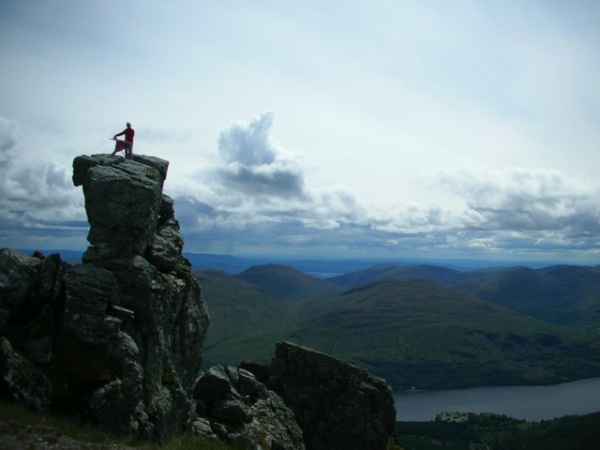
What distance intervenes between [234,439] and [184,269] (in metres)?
13.5

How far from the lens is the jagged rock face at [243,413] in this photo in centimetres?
3472

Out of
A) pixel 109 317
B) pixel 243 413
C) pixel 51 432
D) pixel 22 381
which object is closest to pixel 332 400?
pixel 243 413

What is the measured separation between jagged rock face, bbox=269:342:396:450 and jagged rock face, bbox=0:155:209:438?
15.5 meters

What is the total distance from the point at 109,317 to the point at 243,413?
16769 millimetres

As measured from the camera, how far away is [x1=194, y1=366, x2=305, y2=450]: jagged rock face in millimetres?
34719

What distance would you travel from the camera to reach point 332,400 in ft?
155

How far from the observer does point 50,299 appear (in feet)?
84.8

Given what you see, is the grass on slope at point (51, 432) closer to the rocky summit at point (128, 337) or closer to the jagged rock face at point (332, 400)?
the rocky summit at point (128, 337)

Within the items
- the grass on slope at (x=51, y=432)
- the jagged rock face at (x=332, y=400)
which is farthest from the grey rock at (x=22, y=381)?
the jagged rock face at (x=332, y=400)

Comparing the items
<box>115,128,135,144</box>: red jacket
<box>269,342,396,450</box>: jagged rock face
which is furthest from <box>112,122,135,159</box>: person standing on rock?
<box>269,342,396,450</box>: jagged rock face

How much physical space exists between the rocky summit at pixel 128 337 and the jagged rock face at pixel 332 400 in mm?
231

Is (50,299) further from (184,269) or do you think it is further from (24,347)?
(184,269)

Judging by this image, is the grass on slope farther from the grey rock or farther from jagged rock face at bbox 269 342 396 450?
jagged rock face at bbox 269 342 396 450

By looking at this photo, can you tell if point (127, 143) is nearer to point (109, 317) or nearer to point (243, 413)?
point (109, 317)
